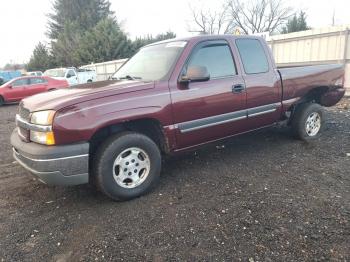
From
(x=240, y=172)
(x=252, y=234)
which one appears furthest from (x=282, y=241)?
(x=240, y=172)

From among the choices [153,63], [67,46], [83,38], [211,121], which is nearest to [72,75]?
[83,38]

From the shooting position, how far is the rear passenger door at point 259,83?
14.8 ft

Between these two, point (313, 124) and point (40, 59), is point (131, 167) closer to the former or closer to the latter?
point (313, 124)

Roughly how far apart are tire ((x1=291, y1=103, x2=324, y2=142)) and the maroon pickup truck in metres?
0.25

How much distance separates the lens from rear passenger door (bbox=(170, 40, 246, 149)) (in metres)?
3.83

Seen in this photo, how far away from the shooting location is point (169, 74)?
3.81 meters

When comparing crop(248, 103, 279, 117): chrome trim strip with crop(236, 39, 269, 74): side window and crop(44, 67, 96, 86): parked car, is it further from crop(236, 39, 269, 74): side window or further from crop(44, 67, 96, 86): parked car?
crop(44, 67, 96, 86): parked car

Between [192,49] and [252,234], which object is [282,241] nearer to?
[252,234]

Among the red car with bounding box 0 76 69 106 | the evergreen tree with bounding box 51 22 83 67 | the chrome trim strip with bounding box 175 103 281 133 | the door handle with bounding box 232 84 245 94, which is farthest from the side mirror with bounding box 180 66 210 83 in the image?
the evergreen tree with bounding box 51 22 83 67

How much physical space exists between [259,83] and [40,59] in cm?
4050

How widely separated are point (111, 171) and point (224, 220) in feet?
4.27

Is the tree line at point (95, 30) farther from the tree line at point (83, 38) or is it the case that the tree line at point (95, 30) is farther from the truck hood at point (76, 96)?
the truck hood at point (76, 96)

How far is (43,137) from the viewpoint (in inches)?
122

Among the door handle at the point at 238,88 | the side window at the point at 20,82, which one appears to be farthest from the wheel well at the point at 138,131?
the side window at the point at 20,82
